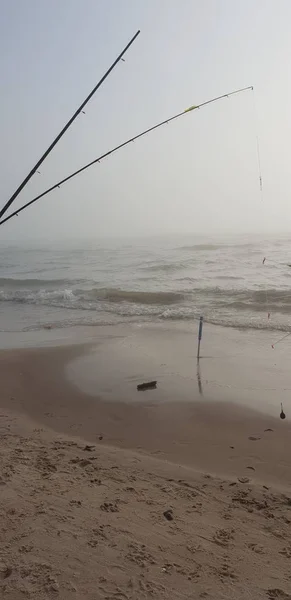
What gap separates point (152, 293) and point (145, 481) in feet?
41.5

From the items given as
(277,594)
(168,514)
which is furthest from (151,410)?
(277,594)

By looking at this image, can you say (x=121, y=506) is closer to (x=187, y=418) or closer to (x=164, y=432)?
(x=164, y=432)

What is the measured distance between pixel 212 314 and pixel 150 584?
10.7 meters

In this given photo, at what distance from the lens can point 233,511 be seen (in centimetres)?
370

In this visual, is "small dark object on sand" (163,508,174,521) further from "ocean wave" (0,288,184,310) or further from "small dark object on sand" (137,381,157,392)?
"ocean wave" (0,288,184,310)

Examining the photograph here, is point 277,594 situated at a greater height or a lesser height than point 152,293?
lesser

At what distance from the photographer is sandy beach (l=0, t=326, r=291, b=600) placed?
9.45ft

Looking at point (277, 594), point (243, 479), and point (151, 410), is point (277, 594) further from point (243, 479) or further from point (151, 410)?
point (151, 410)

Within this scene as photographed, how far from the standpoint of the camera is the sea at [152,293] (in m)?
12.9

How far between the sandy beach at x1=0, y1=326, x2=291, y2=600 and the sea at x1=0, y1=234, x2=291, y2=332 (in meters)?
4.58

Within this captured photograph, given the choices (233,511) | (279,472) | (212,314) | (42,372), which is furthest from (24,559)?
(212,314)

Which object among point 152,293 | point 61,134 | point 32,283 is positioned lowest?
point 152,293

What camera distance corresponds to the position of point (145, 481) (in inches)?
165

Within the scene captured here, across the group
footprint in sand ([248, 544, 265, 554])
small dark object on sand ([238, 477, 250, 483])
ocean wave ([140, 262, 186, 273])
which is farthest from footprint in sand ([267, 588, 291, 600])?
ocean wave ([140, 262, 186, 273])
